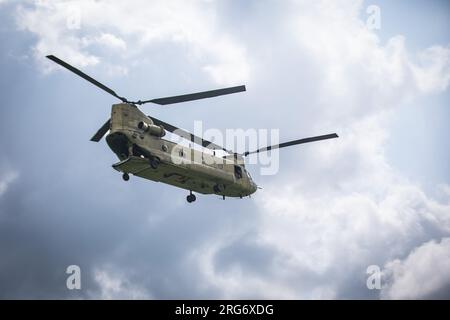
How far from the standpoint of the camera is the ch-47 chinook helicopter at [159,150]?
3812cm

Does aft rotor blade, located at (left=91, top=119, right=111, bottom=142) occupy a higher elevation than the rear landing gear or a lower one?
higher

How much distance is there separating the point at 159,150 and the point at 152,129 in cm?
147

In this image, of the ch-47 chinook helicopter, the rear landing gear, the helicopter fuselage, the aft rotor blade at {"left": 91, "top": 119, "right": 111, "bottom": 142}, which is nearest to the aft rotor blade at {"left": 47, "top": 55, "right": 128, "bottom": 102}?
the ch-47 chinook helicopter

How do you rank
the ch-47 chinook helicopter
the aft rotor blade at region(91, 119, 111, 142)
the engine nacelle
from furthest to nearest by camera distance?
the aft rotor blade at region(91, 119, 111, 142), the engine nacelle, the ch-47 chinook helicopter

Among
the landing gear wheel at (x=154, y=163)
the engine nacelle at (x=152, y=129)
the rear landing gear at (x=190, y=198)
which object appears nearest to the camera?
the landing gear wheel at (x=154, y=163)

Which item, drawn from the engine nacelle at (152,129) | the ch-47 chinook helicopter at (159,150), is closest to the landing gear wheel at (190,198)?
the ch-47 chinook helicopter at (159,150)

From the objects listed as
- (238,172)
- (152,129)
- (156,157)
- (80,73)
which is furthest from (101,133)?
(238,172)

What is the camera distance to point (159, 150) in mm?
39750

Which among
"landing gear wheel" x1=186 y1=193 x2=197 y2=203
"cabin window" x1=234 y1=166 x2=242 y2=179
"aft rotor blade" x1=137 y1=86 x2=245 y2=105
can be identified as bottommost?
"landing gear wheel" x1=186 y1=193 x2=197 y2=203

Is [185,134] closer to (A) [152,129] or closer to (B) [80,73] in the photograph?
(A) [152,129]

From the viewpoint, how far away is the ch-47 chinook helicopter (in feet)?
125

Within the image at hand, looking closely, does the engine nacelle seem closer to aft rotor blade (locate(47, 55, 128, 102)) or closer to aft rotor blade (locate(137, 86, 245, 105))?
aft rotor blade (locate(137, 86, 245, 105))

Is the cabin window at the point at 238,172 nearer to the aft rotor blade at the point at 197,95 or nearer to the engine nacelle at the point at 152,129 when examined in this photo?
the engine nacelle at the point at 152,129
